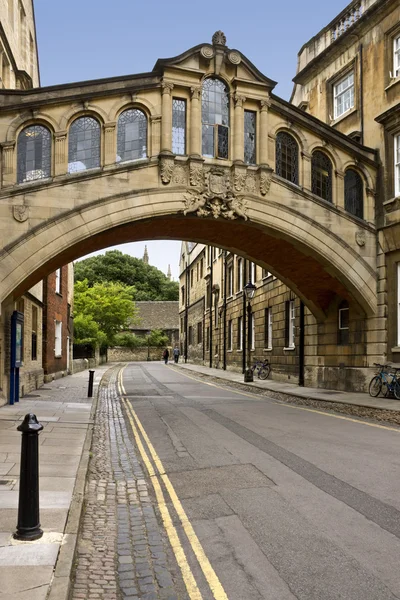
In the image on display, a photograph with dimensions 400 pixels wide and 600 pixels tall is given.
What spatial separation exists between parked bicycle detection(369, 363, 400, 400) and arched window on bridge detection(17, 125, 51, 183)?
12191 millimetres

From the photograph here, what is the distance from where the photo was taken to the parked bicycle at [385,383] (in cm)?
1808

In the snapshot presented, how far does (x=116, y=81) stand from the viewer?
1841cm

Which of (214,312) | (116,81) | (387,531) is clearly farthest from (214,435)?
(214,312)

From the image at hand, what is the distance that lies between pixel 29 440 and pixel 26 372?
1598 centimetres

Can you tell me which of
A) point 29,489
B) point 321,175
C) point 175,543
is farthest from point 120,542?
point 321,175

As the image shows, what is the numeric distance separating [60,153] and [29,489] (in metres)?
14.5

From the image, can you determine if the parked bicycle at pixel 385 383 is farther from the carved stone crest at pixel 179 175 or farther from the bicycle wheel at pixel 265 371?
the bicycle wheel at pixel 265 371

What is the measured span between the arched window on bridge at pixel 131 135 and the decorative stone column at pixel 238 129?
3045 mm

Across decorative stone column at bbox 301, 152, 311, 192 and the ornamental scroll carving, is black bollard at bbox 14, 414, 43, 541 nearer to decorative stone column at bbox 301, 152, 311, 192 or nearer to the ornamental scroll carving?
the ornamental scroll carving

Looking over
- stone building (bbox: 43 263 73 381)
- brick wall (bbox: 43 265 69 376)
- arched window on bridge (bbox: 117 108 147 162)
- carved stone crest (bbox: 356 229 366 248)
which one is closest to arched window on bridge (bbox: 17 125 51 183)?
arched window on bridge (bbox: 117 108 147 162)

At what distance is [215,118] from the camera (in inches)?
780

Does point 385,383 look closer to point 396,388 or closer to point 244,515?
point 396,388

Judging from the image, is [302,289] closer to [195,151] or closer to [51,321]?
[195,151]

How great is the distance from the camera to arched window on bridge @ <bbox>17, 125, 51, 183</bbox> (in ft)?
57.5
